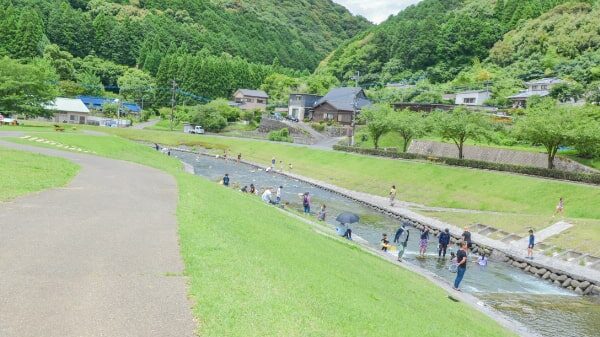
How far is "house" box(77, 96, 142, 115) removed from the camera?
10457 centimetres

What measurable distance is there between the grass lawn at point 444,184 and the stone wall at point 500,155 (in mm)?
7858

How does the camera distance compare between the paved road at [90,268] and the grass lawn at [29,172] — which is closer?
the paved road at [90,268]

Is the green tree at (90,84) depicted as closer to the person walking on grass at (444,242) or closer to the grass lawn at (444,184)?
the grass lawn at (444,184)

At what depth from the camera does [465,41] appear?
12456 cm

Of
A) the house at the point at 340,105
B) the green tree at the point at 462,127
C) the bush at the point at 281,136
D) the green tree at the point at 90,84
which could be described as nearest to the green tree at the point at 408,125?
the green tree at the point at 462,127

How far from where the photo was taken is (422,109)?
3241 inches

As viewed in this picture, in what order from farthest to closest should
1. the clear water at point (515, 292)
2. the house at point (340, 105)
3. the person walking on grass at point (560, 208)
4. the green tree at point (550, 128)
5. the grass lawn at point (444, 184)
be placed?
the house at point (340, 105) < the green tree at point (550, 128) < the grass lawn at point (444, 184) < the person walking on grass at point (560, 208) < the clear water at point (515, 292)

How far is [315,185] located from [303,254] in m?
35.2

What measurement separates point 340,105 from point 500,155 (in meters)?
45.9

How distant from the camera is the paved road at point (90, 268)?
24.9 ft

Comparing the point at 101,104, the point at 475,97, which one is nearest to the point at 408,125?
the point at 475,97

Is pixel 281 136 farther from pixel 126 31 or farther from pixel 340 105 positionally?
pixel 126 31

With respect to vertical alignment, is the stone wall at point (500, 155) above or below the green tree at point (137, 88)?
below

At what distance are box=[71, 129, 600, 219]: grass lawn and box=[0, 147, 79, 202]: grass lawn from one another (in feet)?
91.2
